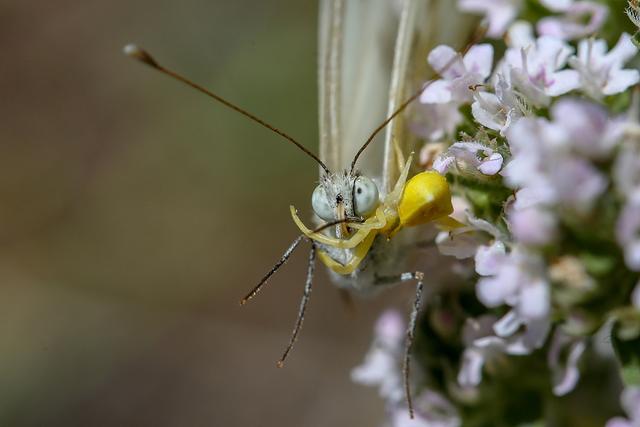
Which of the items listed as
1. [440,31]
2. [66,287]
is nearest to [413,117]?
[440,31]

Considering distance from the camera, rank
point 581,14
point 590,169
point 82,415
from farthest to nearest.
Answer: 1. point 82,415
2. point 581,14
3. point 590,169

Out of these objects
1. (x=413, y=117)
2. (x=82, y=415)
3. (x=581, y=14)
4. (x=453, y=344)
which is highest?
(x=581, y=14)

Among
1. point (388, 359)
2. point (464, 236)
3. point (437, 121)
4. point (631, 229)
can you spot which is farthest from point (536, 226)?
point (388, 359)

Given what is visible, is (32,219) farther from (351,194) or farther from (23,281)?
(351,194)

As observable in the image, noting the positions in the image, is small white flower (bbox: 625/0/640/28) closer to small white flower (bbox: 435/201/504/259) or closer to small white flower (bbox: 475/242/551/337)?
small white flower (bbox: 435/201/504/259)

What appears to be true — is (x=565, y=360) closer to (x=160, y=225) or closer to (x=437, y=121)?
(x=437, y=121)

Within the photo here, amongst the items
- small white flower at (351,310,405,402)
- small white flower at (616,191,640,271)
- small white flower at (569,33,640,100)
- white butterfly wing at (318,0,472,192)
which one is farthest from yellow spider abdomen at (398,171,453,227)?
small white flower at (351,310,405,402)
